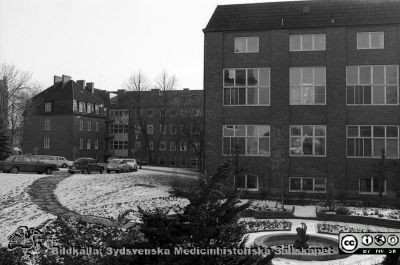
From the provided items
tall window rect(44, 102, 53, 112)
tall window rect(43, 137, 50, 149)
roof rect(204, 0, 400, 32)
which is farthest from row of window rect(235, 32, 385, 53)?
tall window rect(44, 102, 53, 112)

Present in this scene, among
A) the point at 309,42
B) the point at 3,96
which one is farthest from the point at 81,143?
the point at 309,42

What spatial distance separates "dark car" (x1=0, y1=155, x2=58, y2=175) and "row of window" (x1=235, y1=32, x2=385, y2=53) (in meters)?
18.0

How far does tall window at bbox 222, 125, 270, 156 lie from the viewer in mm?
28547

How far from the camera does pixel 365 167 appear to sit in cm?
2722

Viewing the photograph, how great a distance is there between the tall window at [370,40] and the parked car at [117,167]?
25.6 metres

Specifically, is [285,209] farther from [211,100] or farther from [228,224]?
[228,224]

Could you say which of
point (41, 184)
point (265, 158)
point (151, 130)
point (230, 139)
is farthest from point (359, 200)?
point (151, 130)

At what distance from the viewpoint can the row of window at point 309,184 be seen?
27.2 meters

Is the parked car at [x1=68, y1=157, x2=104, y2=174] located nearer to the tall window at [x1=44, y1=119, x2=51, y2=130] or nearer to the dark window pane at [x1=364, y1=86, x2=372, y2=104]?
the dark window pane at [x1=364, y1=86, x2=372, y2=104]

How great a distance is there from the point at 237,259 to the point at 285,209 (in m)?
15.9

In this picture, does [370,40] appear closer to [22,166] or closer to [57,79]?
[22,166]

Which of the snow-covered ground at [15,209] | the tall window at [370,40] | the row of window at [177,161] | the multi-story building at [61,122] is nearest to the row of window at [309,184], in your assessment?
the tall window at [370,40]

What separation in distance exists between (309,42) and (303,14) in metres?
2.20

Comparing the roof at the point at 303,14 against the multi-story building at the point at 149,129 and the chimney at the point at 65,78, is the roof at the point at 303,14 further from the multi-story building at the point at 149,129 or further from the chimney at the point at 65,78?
the chimney at the point at 65,78
